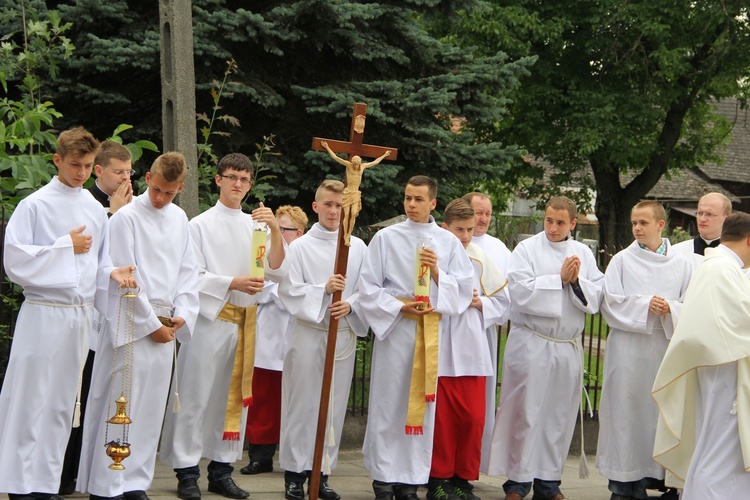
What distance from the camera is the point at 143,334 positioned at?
21.1 feet

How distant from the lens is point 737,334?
6645 millimetres

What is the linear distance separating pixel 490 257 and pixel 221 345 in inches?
91.3

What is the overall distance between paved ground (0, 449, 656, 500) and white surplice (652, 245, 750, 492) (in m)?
1.78

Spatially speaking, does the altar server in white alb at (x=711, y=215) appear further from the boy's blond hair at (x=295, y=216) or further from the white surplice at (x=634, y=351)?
the boy's blond hair at (x=295, y=216)

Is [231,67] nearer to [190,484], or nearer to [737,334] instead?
[190,484]

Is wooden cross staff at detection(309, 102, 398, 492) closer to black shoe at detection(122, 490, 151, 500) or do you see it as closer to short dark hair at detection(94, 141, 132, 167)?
black shoe at detection(122, 490, 151, 500)

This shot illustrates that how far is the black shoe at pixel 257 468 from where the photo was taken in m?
8.27

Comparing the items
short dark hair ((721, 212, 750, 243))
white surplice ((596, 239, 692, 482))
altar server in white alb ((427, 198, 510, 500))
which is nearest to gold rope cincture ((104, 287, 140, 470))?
altar server in white alb ((427, 198, 510, 500))

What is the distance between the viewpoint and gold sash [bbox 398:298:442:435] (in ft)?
24.1

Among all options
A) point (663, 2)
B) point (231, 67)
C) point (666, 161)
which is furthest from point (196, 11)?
point (666, 161)

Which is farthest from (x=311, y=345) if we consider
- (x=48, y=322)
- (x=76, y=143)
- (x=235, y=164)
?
(x=76, y=143)

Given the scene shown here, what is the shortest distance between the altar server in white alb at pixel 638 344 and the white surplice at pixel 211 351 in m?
2.70

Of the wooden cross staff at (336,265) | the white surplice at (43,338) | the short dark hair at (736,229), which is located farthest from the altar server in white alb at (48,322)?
the short dark hair at (736,229)

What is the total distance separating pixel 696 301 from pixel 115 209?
386 cm
